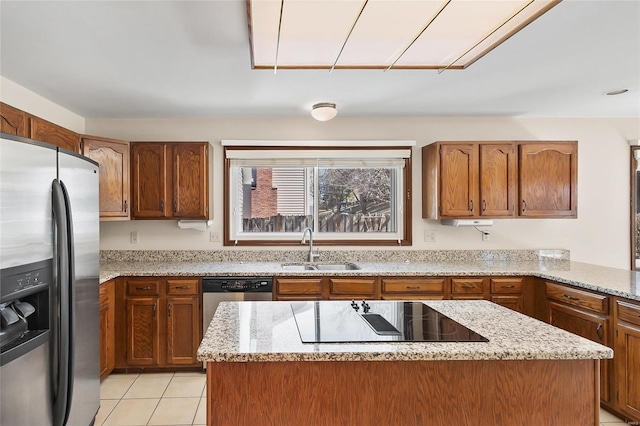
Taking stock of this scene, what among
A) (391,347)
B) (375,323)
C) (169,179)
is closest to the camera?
(391,347)

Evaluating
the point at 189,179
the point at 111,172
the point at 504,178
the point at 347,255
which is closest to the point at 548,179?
the point at 504,178

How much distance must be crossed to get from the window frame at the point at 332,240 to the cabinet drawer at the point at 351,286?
0.71 m

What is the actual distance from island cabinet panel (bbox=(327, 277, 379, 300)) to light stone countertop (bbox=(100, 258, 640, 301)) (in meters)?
0.06

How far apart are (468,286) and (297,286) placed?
1442mm

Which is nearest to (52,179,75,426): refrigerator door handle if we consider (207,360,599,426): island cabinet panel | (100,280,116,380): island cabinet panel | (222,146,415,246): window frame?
(207,360,599,426): island cabinet panel

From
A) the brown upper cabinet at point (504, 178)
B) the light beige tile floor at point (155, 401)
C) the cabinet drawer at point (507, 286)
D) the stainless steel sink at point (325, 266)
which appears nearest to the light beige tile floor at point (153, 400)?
the light beige tile floor at point (155, 401)

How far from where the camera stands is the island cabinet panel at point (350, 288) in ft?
10.6

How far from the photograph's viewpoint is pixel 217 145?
3.84m

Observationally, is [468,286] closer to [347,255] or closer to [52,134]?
[347,255]

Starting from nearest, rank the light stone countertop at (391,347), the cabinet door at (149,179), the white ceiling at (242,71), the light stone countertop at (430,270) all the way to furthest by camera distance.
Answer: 1. the light stone countertop at (391,347)
2. the white ceiling at (242,71)
3. the light stone countertop at (430,270)
4. the cabinet door at (149,179)

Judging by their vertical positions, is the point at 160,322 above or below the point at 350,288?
below

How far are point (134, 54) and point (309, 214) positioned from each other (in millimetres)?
2177

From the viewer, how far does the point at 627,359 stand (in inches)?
95.2

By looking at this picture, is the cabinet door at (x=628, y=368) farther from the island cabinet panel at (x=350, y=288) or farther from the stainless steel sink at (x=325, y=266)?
the stainless steel sink at (x=325, y=266)
